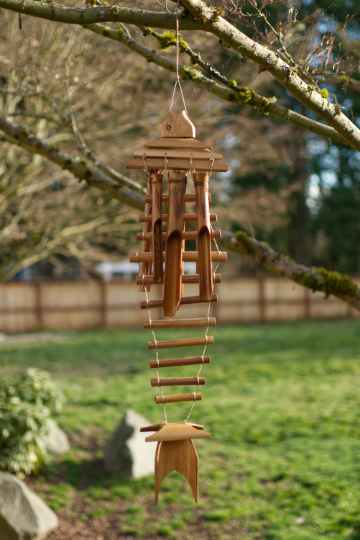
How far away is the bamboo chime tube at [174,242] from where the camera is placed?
208cm

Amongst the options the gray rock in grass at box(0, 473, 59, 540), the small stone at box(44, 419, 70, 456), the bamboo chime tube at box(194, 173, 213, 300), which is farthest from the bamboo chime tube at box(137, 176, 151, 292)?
the small stone at box(44, 419, 70, 456)

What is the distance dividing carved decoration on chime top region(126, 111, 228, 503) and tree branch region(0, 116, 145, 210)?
1.04 meters

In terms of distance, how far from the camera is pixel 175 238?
2.11 metres

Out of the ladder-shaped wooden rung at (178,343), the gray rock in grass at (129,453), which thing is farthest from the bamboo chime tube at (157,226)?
the gray rock in grass at (129,453)

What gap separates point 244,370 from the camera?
9.84m

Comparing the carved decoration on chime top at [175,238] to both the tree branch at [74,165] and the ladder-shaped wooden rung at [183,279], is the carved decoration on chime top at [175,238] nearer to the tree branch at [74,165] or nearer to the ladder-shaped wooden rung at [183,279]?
the ladder-shaped wooden rung at [183,279]

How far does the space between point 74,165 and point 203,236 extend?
1563mm

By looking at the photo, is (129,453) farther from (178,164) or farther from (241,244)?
(178,164)

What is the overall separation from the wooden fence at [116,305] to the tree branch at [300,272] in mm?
11148

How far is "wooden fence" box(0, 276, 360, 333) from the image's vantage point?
15.2 meters

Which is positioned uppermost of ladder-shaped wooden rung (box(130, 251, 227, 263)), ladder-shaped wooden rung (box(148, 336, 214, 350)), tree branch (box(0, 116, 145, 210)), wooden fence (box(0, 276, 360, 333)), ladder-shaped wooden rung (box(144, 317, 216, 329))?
tree branch (box(0, 116, 145, 210))

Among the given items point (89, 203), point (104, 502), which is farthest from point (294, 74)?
point (89, 203)

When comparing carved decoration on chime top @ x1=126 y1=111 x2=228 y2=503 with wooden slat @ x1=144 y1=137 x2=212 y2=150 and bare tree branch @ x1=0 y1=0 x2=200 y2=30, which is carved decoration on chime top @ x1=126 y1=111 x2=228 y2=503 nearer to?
wooden slat @ x1=144 y1=137 x2=212 y2=150

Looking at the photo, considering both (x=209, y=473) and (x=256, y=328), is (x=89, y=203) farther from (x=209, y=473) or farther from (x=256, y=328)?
(x=256, y=328)
